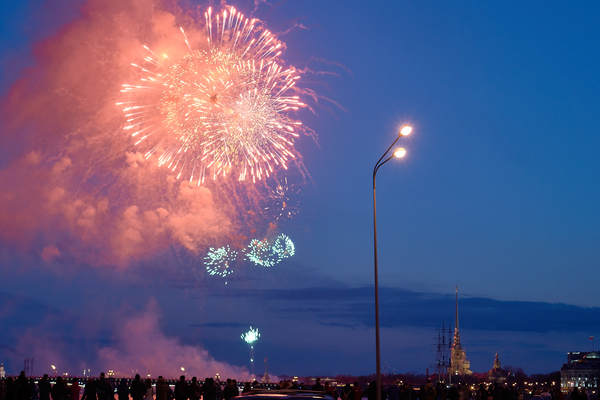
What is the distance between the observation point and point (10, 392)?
26.5 m

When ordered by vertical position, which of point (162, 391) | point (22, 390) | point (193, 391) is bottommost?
point (193, 391)

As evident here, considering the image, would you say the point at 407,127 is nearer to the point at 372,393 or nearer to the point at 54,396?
the point at 372,393

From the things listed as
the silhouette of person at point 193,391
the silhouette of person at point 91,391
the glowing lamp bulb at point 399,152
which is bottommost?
the silhouette of person at point 193,391

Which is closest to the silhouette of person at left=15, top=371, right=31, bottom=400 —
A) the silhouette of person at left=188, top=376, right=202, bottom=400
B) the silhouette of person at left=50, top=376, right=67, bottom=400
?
the silhouette of person at left=50, top=376, right=67, bottom=400

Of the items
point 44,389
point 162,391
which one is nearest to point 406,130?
point 162,391

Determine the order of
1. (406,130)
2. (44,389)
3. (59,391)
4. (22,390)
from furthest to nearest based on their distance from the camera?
(59,391), (44,389), (22,390), (406,130)

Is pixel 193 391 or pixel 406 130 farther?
pixel 193 391

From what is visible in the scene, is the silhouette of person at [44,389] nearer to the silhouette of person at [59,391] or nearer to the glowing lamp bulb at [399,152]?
the silhouette of person at [59,391]

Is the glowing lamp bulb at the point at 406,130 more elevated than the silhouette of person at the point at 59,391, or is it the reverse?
the glowing lamp bulb at the point at 406,130

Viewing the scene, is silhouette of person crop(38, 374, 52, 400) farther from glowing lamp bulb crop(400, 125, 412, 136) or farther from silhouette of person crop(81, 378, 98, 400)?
glowing lamp bulb crop(400, 125, 412, 136)

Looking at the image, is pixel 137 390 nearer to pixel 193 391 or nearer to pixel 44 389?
pixel 193 391

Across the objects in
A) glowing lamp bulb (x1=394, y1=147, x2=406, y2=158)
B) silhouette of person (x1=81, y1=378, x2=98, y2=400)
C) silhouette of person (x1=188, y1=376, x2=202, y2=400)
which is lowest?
silhouette of person (x1=188, y1=376, x2=202, y2=400)

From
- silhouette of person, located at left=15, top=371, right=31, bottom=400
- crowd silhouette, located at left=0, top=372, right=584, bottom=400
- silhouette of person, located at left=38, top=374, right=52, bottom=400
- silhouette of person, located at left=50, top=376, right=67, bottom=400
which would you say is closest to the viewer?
crowd silhouette, located at left=0, top=372, right=584, bottom=400

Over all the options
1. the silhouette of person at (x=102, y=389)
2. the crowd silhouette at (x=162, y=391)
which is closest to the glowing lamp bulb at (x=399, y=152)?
the crowd silhouette at (x=162, y=391)
